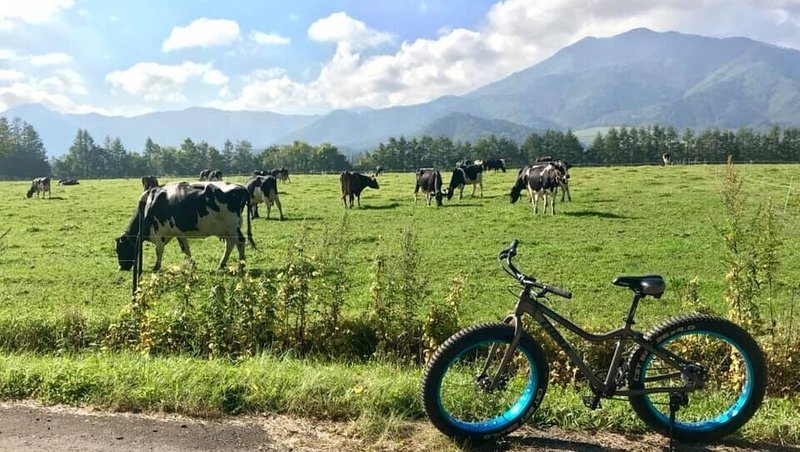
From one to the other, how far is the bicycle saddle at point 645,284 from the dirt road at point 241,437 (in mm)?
1236

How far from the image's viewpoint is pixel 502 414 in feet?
16.2

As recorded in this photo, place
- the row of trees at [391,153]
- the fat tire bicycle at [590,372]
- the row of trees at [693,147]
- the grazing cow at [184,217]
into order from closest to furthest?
the fat tire bicycle at [590,372] → the grazing cow at [184,217] → the row of trees at [693,147] → the row of trees at [391,153]

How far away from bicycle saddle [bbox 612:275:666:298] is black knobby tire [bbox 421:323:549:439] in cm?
84

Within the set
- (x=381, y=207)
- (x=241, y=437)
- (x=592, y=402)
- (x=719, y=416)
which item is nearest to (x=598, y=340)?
(x=592, y=402)

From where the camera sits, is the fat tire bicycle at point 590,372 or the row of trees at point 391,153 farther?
the row of trees at point 391,153

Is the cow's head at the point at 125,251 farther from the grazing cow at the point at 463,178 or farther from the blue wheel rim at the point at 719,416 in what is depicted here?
the grazing cow at the point at 463,178

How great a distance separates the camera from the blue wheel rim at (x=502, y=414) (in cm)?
471

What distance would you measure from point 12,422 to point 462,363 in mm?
3808

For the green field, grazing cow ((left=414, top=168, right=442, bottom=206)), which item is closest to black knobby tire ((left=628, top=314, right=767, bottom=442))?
the green field

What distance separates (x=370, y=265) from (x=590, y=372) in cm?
865

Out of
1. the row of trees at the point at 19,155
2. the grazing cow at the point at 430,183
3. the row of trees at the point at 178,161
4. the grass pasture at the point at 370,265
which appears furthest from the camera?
the row of trees at the point at 178,161

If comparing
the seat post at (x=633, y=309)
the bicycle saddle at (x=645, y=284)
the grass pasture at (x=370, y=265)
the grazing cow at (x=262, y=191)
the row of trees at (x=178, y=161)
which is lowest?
the grass pasture at (x=370, y=265)

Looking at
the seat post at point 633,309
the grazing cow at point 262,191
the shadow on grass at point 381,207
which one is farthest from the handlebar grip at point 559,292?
the shadow on grass at point 381,207

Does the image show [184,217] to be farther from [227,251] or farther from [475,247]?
[475,247]
